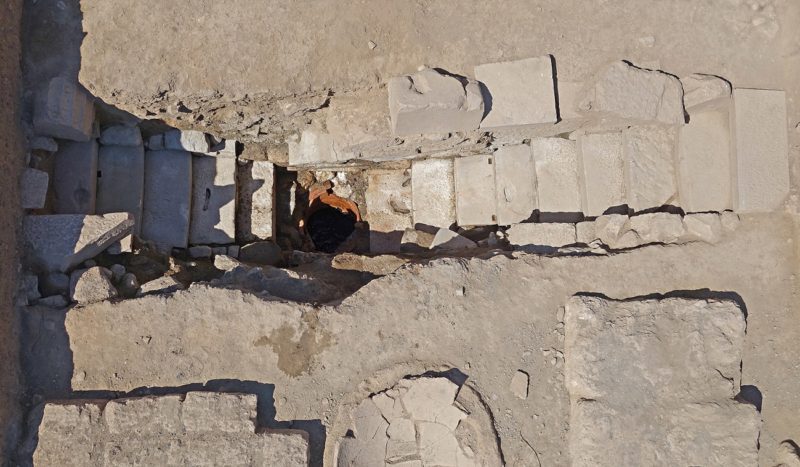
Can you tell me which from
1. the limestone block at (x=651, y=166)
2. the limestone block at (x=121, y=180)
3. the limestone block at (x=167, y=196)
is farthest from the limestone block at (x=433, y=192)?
the limestone block at (x=121, y=180)

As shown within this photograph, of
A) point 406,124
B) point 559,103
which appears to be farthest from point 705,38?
point 406,124

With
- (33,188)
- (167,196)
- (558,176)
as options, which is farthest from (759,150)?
(33,188)

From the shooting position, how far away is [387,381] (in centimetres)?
356

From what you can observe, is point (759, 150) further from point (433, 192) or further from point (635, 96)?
point (433, 192)

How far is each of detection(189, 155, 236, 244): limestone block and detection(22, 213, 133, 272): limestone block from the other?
3.12ft

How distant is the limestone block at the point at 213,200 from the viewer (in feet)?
15.6

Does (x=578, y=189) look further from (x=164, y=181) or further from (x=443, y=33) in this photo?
(x=164, y=181)

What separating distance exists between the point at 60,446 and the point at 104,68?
2.58m

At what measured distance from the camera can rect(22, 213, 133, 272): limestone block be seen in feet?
12.3

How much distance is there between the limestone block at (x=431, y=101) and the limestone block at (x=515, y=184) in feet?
2.33

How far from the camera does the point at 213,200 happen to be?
4812 millimetres

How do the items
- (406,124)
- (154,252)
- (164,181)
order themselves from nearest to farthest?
1. (406,124)
2. (154,252)
3. (164,181)

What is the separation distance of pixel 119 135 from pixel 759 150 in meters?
4.88

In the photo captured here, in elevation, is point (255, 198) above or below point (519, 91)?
below
